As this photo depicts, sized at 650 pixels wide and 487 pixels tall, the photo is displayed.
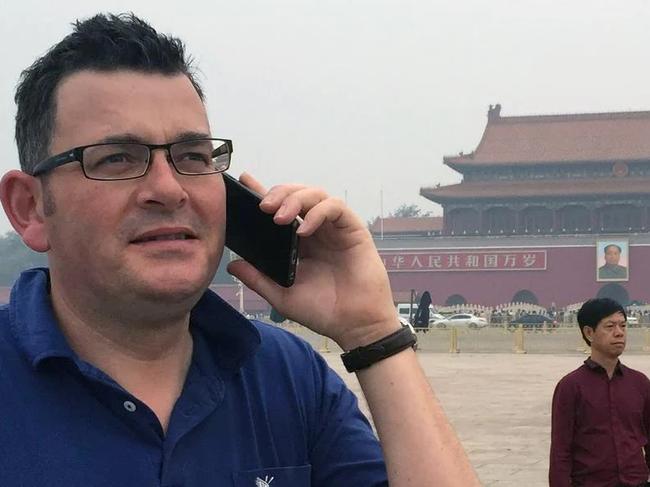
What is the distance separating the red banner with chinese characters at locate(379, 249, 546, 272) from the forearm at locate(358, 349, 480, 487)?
1286 inches

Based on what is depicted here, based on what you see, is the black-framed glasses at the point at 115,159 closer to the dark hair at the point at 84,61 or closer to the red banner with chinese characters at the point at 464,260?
the dark hair at the point at 84,61

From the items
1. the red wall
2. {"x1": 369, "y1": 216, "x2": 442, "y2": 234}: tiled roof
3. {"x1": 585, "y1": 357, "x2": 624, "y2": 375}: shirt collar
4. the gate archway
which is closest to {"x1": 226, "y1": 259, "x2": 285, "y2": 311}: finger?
{"x1": 585, "y1": 357, "x2": 624, "y2": 375}: shirt collar

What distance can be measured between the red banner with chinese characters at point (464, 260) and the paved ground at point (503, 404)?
50.6ft

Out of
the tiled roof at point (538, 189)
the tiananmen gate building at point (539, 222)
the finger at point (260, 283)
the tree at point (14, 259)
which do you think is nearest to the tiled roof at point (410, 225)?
the tiananmen gate building at point (539, 222)

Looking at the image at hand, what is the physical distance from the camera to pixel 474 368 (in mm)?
14695

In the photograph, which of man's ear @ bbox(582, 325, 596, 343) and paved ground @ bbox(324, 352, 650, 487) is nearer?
man's ear @ bbox(582, 325, 596, 343)

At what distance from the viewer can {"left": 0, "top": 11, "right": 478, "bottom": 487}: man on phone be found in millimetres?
1029

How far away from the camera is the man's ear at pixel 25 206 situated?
113 cm

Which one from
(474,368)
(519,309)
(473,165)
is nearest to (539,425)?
(474,368)

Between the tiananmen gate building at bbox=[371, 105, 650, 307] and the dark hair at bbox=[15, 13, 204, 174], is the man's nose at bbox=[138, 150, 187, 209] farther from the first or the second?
the tiananmen gate building at bbox=[371, 105, 650, 307]

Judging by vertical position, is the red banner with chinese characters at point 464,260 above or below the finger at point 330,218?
below

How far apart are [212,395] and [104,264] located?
7.3 inches

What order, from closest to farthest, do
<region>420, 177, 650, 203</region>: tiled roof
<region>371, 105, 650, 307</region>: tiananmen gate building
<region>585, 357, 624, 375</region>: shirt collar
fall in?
<region>585, 357, 624, 375</region>: shirt collar → <region>371, 105, 650, 307</region>: tiananmen gate building → <region>420, 177, 650, 203</region>: tiled roof

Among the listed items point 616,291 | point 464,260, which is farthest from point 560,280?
point 464,260
